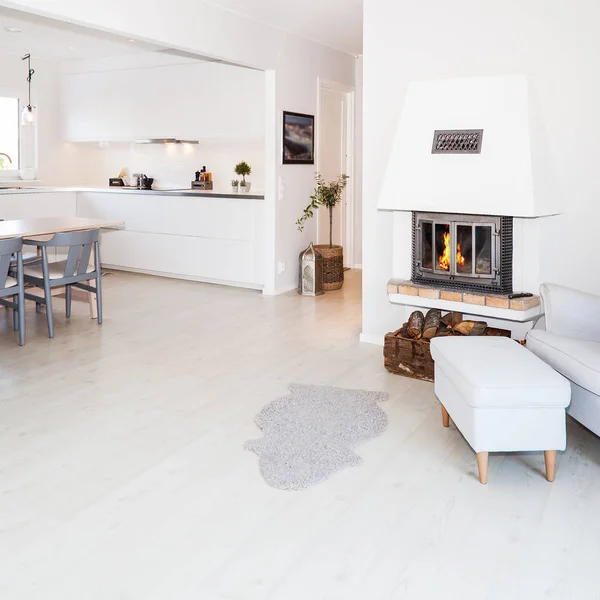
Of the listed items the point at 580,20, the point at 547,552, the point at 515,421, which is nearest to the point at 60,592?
the point at 547,552

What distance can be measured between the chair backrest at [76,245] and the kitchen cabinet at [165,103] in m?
2.44

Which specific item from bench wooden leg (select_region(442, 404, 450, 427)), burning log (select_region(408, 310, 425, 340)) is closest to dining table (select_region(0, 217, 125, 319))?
burning log (select_region(408, 310, 425, 340))

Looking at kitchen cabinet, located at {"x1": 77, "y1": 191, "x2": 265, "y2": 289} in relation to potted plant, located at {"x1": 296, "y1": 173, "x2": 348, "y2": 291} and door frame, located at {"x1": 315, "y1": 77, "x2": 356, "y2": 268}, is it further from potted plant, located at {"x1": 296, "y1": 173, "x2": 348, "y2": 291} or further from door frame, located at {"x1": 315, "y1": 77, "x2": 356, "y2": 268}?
door frame, located at {"x1": 315, "y1": 77, "x2": 356, "y2": 268}

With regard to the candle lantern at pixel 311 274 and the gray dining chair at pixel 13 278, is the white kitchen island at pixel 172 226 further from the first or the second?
the gray dining chair at pixel 13 278

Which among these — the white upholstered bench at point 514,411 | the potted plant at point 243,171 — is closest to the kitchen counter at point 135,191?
the potted plant at point 243,171

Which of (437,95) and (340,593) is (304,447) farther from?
(437,95)

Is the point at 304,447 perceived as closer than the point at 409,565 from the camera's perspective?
No

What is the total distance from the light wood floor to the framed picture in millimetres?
3003

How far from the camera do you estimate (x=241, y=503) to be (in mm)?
2613

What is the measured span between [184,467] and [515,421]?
1.40m

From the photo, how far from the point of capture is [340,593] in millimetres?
2064

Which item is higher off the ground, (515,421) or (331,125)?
(331,125)

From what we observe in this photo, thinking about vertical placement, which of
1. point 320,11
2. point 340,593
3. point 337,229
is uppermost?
point 320,11

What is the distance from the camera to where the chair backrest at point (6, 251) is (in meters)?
4.46
